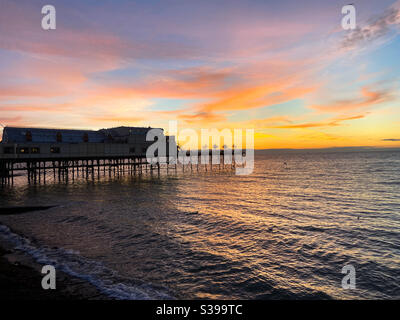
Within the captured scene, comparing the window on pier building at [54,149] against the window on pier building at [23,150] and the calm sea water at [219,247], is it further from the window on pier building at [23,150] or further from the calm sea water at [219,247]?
the calm sea water at [219,247]

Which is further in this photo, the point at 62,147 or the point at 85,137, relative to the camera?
the point at 85,137

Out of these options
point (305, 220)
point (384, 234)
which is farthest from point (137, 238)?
point (384, 234)

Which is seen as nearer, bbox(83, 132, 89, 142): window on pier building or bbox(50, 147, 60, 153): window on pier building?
bbox(50, 147, 60, 153): window on pier building

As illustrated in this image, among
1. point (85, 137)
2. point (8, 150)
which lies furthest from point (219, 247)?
point (85, 137)

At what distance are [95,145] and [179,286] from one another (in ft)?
153

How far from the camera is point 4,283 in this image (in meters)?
9.41

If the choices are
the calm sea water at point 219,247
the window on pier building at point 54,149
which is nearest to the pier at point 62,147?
the window on pier building at point 54,149

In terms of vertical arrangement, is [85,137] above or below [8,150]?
above

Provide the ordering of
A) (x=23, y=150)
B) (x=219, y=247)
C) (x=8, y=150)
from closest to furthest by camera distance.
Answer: (x=219, y=247)
(x=8, y=150)
(x=23, y=150)

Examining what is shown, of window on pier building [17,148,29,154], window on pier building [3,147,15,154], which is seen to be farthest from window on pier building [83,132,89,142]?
window on pier building [3,147,15,154]

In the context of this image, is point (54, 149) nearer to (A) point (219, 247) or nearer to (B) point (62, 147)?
(B) point (62, 147)

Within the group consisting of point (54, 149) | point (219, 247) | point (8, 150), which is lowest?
point (219, 247)

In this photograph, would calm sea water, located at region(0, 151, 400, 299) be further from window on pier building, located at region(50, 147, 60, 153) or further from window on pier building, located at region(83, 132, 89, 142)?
window on pier building, located at region(83, 132, 89, 142)

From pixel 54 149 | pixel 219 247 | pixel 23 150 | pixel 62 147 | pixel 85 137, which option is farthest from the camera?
pixel 85 137
